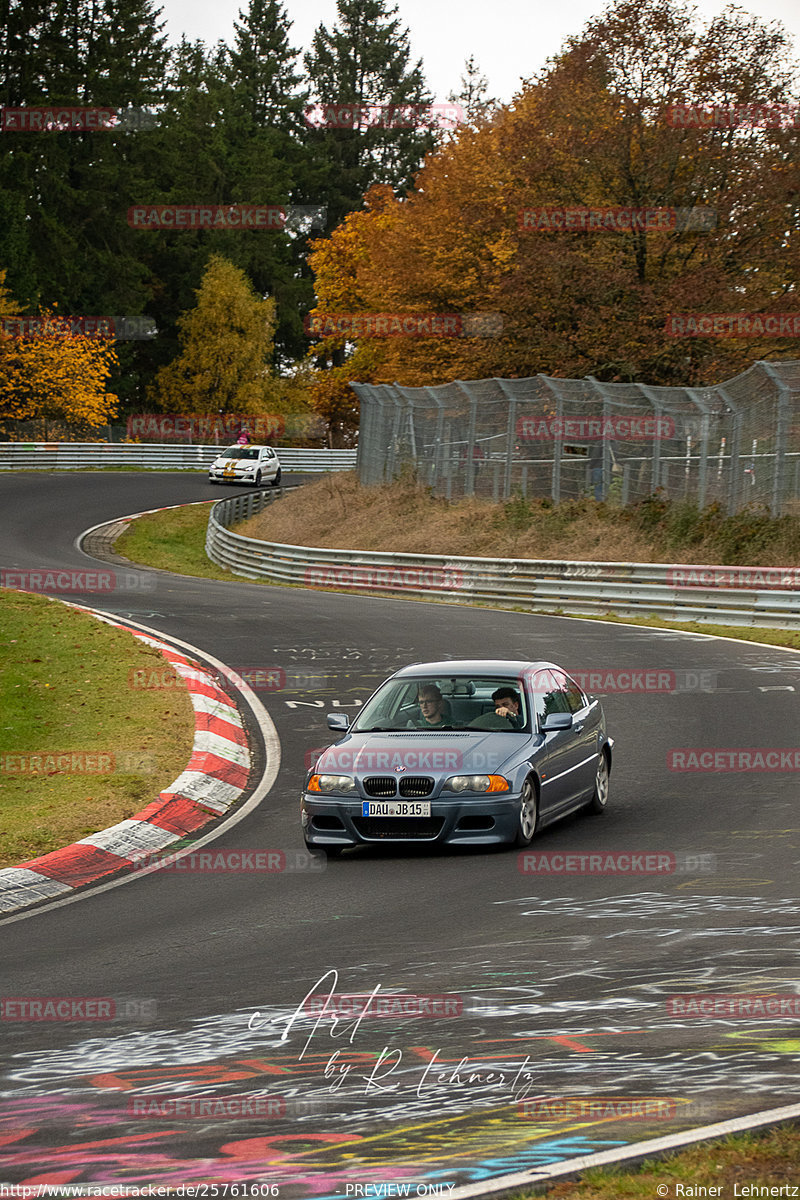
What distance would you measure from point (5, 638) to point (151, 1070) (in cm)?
1534

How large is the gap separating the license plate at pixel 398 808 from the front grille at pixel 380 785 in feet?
0.20

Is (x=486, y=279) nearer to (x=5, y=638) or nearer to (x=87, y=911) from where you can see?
(x=5, y=638)

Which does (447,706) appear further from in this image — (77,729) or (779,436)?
(779,436)

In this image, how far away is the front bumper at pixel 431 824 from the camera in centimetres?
1019

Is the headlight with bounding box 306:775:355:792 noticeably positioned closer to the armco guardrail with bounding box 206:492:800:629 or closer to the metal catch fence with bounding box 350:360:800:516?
the armco guardrail with bounding box 206:492:800:629

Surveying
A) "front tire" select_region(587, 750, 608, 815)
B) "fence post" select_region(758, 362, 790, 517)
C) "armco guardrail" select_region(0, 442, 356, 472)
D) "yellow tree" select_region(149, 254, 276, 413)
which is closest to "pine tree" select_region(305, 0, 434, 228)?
"yellow tree" select_region(149, 254, 276, 413)

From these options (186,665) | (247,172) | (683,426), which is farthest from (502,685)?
(247,172)

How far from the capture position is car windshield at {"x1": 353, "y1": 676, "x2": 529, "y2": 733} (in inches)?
435

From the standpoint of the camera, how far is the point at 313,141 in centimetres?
10400

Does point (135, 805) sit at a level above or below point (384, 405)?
below

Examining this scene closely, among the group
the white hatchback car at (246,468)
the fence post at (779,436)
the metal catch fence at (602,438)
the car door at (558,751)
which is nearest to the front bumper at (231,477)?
the white hatchback car at (246,468)

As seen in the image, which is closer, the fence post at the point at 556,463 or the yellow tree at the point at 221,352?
the fence post at the point at 556,463

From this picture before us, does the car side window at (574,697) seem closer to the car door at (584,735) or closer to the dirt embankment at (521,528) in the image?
the car door at (584,735)

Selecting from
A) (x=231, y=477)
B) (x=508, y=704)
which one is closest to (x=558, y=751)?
(x=508, y=704)
